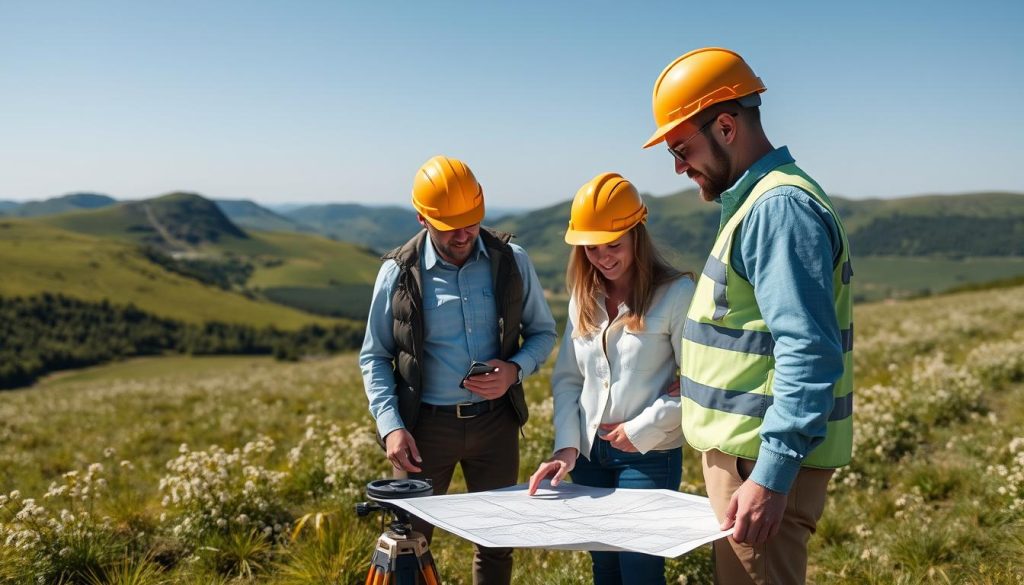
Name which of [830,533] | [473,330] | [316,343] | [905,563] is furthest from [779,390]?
[316,343]

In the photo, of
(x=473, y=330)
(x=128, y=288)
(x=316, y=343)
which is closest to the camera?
(x=473, y=330)

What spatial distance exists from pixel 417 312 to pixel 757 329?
2.20 metres

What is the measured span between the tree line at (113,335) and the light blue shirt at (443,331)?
371 ft

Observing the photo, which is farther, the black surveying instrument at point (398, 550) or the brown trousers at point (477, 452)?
the brown trousers at point (477, 452)

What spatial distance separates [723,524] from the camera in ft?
10.1

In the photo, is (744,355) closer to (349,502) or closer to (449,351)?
(449,351)

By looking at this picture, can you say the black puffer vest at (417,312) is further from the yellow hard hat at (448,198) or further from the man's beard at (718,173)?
the man's beard at (718,173)

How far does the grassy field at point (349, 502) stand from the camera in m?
5.39

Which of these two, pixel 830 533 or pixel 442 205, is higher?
pixel 442 205

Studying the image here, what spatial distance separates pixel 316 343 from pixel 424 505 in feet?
443

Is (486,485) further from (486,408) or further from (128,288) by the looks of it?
(128,288)

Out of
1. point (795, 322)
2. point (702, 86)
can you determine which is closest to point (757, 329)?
point (795, 322)

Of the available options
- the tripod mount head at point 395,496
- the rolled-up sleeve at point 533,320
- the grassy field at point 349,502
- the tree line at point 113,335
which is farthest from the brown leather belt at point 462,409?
the tree line at point 113,335

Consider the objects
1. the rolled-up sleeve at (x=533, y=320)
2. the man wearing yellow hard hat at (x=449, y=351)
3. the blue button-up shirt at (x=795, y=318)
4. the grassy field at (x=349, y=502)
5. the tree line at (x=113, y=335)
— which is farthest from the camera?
the tree line at (x=113, y=335)
